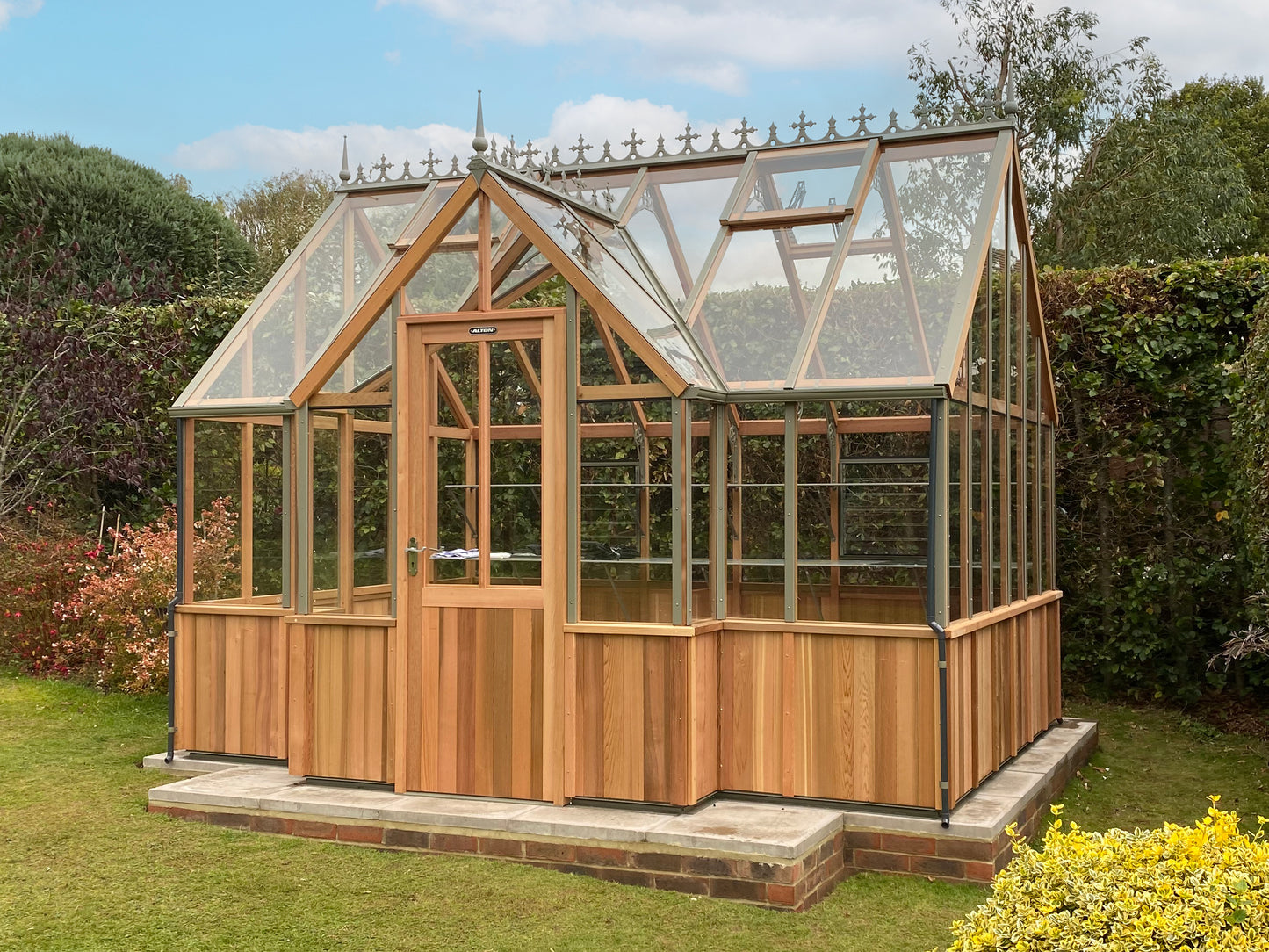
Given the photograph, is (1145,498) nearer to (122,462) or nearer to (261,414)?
(261,414)

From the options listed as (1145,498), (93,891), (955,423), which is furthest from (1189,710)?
(93,891)

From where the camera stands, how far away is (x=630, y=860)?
6.00 m

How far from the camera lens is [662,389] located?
6453mm

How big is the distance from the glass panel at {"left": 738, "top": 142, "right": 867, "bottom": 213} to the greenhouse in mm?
30

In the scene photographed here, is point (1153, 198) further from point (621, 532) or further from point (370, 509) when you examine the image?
point (370, 509)

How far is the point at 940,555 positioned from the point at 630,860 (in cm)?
214

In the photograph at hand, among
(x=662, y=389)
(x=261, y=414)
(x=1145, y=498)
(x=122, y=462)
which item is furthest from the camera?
(x=122, y=462)

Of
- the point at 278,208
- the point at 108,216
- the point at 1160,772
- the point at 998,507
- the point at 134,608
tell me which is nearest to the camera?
the point at 998,507

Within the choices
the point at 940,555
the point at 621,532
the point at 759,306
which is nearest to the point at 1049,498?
the point at 940,555

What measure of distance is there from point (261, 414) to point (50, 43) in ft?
54.0

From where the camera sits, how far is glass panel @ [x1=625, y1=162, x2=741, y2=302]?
26.0 feet

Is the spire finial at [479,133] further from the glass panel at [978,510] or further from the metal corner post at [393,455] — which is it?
the glass panel at [978,510]

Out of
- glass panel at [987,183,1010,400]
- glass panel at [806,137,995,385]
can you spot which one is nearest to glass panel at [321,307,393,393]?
glass panel at [806,137,995,385]

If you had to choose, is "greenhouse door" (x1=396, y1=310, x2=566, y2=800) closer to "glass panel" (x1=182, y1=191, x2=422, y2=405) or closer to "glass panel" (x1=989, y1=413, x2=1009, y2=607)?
"glass panel" (x1=182, y1=191, x2=422, y2=405)
